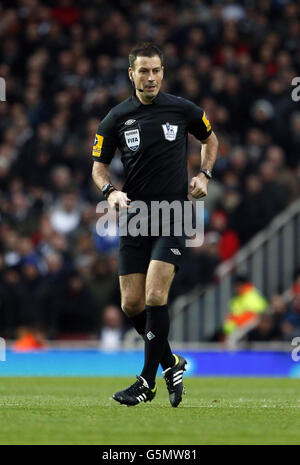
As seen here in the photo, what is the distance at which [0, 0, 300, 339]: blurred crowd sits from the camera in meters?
16.5

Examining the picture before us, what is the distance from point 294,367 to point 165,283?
315 inches

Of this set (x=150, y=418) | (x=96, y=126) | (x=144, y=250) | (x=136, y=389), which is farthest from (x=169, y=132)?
(x=96, y=126)

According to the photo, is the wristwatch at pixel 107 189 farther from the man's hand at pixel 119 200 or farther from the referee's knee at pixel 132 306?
the referee's knee at pixel 132 306

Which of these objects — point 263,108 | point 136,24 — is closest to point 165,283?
point 263,108

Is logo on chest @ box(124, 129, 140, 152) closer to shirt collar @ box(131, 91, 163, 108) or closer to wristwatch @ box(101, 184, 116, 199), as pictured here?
shirt collar @ box(131, 91, 163, 108)

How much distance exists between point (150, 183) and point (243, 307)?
8798 millimetres

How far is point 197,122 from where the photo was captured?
8469mm

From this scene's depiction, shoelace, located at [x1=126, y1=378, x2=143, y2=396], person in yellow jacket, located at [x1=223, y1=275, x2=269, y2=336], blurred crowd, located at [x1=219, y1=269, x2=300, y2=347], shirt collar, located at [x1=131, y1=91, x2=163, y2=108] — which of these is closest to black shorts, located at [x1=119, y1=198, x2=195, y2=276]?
shoelace, located at [x1=126, y1=378, x2=143, y2=396]

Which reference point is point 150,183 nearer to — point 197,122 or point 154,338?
point 197,122

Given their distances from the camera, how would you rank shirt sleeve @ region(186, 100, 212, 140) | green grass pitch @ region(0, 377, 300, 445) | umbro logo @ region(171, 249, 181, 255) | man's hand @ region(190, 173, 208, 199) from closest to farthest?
green grass pitch @ region(0, 377, 300, 445) < umbro logo @ region(171, 249, 181, 255) < man's hand @ region(190, 173, 208, 199) < shirt sleeve @ region(186, 100, 212, 140)

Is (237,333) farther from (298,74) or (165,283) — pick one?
(165,283)

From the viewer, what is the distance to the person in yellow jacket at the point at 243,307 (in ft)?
54.4

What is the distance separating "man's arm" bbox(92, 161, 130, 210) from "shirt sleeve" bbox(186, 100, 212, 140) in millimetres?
717

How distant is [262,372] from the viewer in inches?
619
